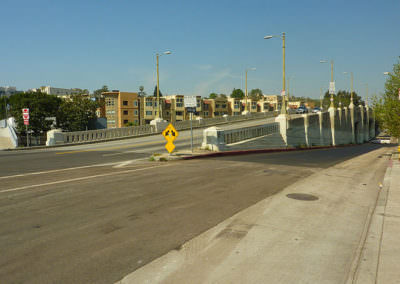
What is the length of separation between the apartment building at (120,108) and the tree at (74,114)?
913 inches

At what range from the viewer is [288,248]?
500cm

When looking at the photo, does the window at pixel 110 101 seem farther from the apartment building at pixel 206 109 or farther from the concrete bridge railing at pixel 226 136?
the concrete bridge railing at pixel 226 136

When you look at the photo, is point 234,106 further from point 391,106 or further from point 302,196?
point 302,196

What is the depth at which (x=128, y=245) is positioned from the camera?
4934 millimetres

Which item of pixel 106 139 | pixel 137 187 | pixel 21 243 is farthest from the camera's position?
pixel 106 139

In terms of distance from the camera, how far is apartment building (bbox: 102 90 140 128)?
91.1m

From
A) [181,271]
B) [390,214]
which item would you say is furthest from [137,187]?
[390,214]

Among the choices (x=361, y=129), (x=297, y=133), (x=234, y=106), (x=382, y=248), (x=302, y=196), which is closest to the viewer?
(x=382, y=248)

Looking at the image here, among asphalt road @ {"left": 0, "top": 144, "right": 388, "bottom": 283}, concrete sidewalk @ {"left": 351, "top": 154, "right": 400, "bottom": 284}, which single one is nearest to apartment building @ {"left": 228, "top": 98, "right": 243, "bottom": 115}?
asphalt road @ {"left": 0, "top": 144, "right": 388, "bottom": 283}

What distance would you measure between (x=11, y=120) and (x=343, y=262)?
44770 millimetres

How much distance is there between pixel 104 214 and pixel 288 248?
12.3 ft

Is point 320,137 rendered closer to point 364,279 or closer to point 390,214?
point 390,214

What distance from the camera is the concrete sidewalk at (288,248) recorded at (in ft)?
13.4

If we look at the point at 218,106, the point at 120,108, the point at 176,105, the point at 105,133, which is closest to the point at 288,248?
the point at 105,133
